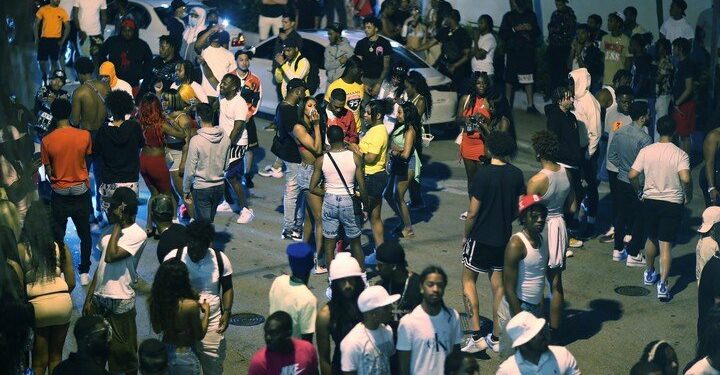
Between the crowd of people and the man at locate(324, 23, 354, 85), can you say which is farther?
the man at locate(324, 23, 354, 85)

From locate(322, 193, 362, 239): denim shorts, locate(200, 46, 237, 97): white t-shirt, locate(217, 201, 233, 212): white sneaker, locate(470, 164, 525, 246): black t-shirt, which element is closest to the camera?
locate(470, 164, 525, 246): black t-shirt

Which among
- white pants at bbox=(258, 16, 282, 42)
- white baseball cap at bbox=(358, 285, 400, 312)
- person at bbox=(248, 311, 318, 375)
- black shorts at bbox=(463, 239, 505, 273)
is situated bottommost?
black shorts at bbox=(463, 239, 505, 273)

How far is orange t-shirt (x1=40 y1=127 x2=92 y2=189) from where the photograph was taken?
11422 millimetres

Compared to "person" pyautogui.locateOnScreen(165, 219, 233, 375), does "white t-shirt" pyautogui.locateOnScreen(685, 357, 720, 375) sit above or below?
below

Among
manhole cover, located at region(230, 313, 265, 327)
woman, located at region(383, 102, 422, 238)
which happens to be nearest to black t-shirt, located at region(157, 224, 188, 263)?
manhole cover, located at region(230, 313, 265, 327)

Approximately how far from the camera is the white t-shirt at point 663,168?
11703mm

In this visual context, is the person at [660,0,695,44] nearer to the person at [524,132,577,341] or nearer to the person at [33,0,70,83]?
the person at [524,132,577,341]

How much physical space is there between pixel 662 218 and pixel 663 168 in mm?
542

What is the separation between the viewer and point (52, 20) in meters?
19.5

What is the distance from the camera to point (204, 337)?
28.0 feet

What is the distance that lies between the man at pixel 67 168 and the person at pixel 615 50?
9218mm

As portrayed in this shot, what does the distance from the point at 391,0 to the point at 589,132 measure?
8973 millimetres

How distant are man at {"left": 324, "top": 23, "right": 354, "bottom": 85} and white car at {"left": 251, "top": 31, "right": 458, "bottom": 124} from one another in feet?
1.08

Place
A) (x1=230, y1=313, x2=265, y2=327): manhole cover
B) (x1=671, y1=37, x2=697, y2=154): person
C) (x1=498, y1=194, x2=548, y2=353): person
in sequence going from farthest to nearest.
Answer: (x1=671, y1=37, x2=697, y2=154): person → (x1=230, y1=313, x2=265, y2=327): manhole cover → (x1=498, y1=194, x2=548, y2=353): person
